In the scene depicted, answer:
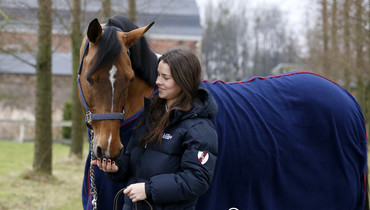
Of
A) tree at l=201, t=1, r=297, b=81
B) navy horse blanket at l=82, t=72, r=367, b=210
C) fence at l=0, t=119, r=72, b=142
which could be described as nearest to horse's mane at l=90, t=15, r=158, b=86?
navy horse blanket at l=82, t=72, r=367, b=210

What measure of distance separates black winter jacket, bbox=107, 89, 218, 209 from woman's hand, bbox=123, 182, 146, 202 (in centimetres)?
3

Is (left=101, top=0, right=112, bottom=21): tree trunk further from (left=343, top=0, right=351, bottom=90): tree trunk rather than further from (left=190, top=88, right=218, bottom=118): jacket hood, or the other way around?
(left=190, top=88, right=218, bottom=118): jacket hood

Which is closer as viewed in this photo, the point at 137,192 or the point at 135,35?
the point at 137,192

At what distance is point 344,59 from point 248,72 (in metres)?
27.5

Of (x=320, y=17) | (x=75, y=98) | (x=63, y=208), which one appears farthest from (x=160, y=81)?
(x=320, y=17)

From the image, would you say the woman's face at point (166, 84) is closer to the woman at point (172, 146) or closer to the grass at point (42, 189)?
the woman at point (172, 146)

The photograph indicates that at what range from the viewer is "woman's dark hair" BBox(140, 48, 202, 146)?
8.35 ft

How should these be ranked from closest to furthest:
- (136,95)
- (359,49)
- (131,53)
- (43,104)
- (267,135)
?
1. (131,53)
2. (136,95)
3. (267,135)
4. (43,104)
5. (359,49)

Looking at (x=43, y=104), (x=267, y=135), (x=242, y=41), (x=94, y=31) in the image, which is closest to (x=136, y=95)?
(x=94, y=31)

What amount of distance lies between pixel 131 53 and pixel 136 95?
336 mm

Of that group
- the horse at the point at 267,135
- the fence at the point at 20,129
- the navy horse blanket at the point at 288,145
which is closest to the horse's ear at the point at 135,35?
the horse at the point at 267,135

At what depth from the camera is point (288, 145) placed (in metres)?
3.45

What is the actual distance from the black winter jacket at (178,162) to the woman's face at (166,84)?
151 millimetres

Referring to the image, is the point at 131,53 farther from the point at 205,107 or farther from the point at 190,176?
the point at 190,176
